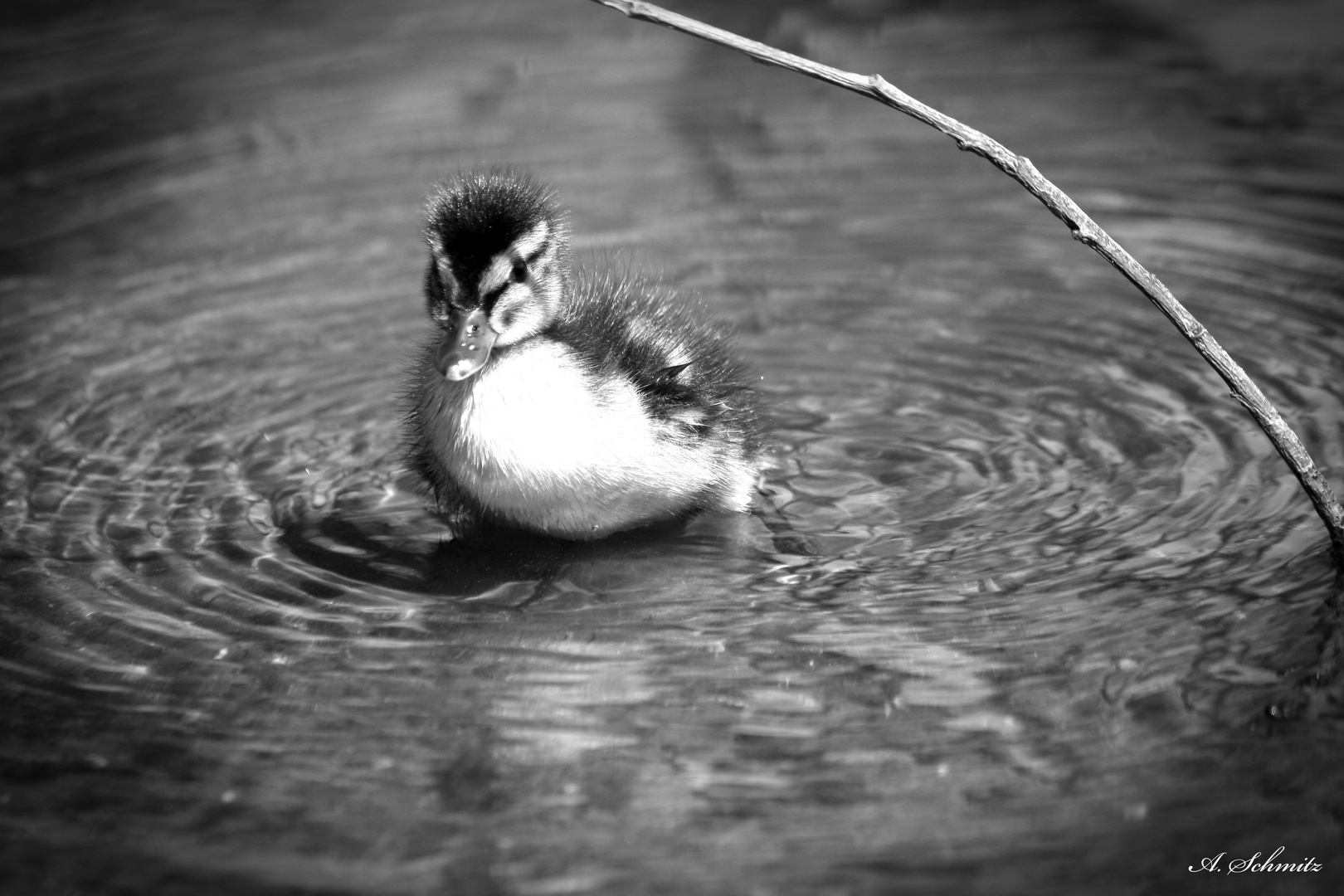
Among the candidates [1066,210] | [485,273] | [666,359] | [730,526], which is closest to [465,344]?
[485,273]

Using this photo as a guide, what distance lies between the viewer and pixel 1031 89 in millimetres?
9688

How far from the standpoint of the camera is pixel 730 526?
5.58 m

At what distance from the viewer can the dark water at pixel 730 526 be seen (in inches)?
155

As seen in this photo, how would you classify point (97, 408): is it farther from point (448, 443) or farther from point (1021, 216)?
point (1021, 216)

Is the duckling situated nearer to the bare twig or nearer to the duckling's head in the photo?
the duckling's head

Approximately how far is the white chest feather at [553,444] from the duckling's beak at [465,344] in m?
0.12

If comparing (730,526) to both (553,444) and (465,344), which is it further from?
(465,344)
